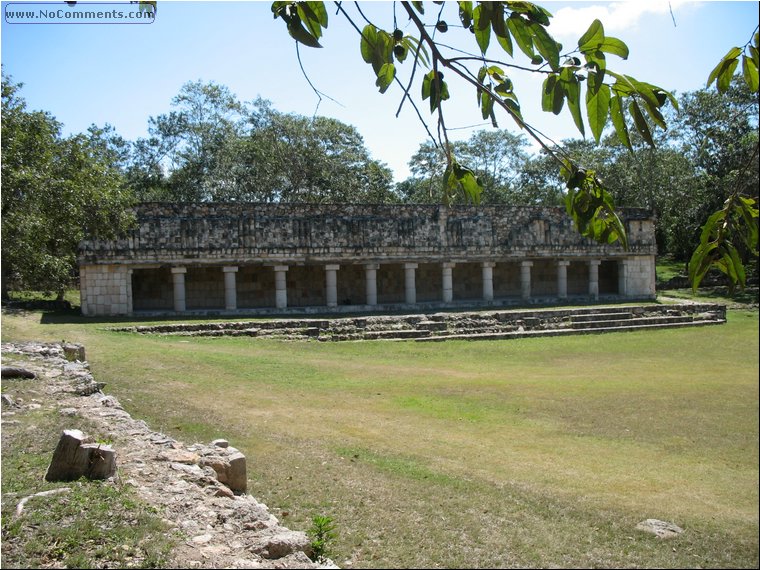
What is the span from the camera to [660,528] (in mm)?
5441

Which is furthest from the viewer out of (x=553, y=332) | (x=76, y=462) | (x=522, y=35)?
(x=553, y=332)

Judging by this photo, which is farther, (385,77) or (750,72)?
(385,77)

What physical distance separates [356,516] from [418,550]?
89 cm

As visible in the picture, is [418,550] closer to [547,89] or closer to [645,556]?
[645,556]

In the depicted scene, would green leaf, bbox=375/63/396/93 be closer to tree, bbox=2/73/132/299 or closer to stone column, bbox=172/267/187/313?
tree, bbox=2/73/132/299

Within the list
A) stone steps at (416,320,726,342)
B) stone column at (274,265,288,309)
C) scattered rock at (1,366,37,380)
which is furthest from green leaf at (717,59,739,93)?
stone column at (274,265,288,309)

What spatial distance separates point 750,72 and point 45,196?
55.0 feet

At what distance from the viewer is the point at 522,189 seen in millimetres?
48375

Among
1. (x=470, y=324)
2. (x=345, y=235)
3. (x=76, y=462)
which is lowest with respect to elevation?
(x=470, y=324)

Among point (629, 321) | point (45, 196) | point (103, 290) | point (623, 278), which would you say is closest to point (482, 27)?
point (45, 196)

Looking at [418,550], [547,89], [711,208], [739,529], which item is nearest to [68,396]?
[418,550]

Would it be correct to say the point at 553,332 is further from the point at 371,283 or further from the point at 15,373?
the point at 15,373

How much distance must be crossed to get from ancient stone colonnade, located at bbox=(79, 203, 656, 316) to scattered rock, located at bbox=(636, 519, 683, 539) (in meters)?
21.4

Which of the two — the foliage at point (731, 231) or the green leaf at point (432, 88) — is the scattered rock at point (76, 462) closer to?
the green leaf at point (432, 88)
